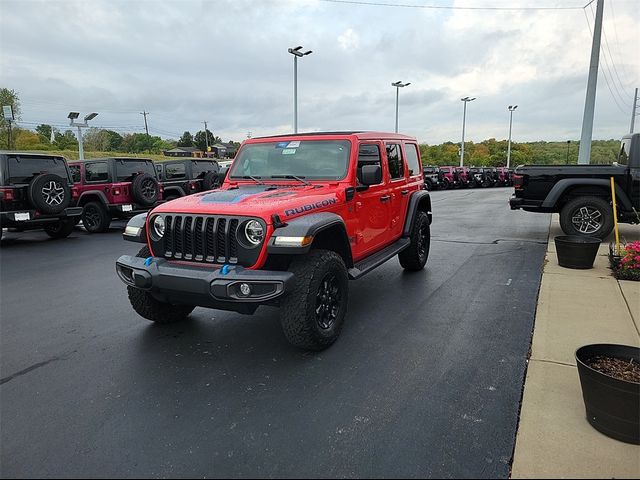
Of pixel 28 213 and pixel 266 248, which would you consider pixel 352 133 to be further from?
pixel 28 213

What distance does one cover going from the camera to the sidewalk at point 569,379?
7.61ft

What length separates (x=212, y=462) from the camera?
2.38 metres

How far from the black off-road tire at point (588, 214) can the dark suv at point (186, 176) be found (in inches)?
367

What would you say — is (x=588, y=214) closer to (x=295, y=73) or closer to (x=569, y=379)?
(x=569, y=379)

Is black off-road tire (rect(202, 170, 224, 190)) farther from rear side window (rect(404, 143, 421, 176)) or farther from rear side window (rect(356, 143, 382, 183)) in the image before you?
rear side window (rect(356, 143, 382, 183))

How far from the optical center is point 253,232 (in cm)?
345

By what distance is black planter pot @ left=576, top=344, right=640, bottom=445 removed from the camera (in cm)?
238

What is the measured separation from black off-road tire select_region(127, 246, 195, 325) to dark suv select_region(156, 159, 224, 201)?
30.5 ft

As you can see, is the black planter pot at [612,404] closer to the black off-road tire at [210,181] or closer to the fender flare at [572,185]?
the fender flare at [572,185]

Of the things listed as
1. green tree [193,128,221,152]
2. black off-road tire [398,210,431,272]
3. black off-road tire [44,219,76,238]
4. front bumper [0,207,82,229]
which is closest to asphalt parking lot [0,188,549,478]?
black off-road tire [398,210,431,272]

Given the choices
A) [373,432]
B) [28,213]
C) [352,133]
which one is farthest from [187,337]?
[28,213]

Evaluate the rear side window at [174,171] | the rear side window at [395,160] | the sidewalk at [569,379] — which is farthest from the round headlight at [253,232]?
the rear side window at [174,171]

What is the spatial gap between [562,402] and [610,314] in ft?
7.24

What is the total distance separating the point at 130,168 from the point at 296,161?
28.0 ft
